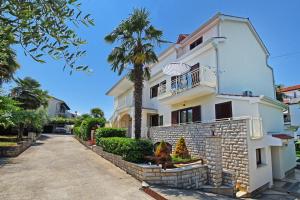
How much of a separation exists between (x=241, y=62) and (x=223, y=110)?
525 centimetres

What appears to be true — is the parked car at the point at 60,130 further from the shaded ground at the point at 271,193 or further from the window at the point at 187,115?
the shaded ground at the point at 271,193

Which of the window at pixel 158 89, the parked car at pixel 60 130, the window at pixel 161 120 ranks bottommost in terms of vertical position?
the parked car at pixel 60 130

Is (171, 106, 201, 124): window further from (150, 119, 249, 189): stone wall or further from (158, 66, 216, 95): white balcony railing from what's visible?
(150, 119, 249, 189): stone wall

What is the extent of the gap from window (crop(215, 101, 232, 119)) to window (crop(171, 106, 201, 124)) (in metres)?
2.07

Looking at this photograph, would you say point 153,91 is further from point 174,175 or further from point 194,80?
point 174,175

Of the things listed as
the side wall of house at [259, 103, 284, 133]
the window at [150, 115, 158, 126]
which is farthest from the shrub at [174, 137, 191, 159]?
the window at [150, 115, 158, 126]

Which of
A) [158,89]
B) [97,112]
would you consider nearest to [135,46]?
[158,89]

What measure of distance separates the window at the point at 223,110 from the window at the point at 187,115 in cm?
207

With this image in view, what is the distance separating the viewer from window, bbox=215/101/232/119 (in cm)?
1538

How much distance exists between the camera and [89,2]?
13.8ft

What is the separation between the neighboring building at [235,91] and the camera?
561 inches

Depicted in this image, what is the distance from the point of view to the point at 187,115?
776 inches

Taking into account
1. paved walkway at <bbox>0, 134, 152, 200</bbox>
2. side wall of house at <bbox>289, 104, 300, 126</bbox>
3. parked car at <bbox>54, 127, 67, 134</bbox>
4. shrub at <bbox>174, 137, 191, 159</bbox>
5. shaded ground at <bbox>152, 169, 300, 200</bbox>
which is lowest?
shaded ground at <bbox>152, 169, 300, 200</bbox>

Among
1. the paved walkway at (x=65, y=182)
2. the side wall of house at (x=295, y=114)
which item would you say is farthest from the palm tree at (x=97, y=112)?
the side wall of house at (x=295, y=114)
